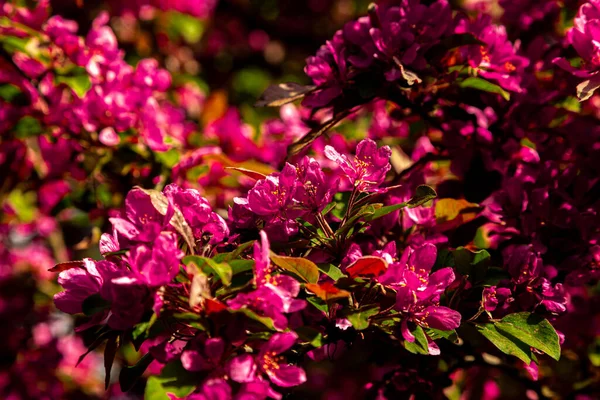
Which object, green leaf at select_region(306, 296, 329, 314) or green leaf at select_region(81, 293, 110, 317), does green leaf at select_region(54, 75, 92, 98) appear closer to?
green leaf at select_region(81, 293, 110, 317)

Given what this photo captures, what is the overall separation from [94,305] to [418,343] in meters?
0.45

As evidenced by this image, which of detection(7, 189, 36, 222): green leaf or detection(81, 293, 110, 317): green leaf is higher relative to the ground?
detection(81, 293, 110, 317): green leaf

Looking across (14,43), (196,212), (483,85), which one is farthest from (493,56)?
(14,43)

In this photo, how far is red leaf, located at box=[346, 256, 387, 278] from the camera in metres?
0.88

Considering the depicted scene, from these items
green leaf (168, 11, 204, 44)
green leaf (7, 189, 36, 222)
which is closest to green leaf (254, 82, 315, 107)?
green leaf (7, 189, 36, 222)

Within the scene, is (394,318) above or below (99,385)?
above

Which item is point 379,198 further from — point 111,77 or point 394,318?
point 111,77

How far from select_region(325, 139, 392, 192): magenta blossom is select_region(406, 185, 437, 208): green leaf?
0.20 feet

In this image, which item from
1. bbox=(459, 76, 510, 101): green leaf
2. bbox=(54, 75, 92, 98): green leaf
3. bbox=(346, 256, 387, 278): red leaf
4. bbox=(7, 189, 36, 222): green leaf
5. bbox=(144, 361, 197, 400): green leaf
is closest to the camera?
bbox=(144, 361, 197, 400): green leaf

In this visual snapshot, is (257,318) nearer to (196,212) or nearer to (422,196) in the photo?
(196,212)

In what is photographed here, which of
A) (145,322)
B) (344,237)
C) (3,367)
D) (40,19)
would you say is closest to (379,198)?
(344,237)

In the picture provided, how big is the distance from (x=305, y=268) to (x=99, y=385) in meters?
1.63

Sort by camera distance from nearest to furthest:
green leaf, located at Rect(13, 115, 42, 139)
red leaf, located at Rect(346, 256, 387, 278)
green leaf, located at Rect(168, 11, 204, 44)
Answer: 1. red leaf, located at Rect(346, 256, 387, 278)
2. green leaf, located at Rect(13, 115, 42, 139)
3. green leaf, located at Rect(168, 11, 204, 44)

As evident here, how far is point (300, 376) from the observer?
0.83 metres
